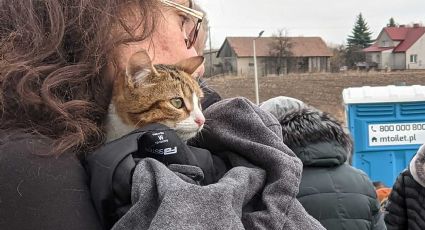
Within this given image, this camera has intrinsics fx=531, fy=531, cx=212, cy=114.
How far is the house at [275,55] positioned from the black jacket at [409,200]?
3512cm

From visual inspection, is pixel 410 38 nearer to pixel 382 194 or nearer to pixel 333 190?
pixel 382 194

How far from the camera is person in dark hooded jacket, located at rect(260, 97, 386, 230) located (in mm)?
1831

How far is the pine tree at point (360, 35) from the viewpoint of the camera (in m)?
60.0

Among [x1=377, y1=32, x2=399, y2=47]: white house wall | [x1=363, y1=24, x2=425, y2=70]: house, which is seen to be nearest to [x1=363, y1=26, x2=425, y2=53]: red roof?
[x1=363, y1=24, x2=425, y2=70]: house

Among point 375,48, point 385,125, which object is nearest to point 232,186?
point 385,125

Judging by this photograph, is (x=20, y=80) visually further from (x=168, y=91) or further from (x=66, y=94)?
(x=168, y=91)

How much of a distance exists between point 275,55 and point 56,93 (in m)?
41.4

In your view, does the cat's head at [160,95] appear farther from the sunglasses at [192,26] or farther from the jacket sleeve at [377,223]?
the jacket sleeve at [377,223]

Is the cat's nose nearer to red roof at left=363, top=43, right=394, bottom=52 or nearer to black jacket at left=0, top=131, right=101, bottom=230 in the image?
black jacket at left=0, top=131, right=101, bottom=230

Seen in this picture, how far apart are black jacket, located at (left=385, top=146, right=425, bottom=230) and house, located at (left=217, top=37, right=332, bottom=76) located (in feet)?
115

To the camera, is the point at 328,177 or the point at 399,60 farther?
the point at 399,60

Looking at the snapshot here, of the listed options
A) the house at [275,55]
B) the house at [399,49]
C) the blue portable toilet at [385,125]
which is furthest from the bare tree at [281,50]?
the blue portable toilet at [385,125]

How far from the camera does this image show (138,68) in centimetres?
132

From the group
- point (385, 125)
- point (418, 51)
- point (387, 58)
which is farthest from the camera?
point (387, 58)
